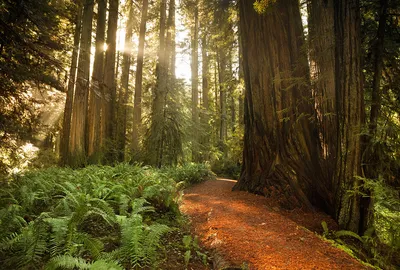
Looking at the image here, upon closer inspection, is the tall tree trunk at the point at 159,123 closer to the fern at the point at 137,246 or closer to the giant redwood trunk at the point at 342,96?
the giant redwood trunk at the point at 342,96

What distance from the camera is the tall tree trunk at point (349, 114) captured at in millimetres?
4460

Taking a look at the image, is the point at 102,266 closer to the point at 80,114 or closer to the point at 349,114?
the point at 349,114

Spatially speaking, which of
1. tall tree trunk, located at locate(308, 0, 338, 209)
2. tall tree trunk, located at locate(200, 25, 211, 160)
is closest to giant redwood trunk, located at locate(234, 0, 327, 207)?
tall tree trunk, located at locate(308, 0, 338, 209)

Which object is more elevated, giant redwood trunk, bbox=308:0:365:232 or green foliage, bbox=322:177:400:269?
giant redwood trunk, bbox=308:0:365:232

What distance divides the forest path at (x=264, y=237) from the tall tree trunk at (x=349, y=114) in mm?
603

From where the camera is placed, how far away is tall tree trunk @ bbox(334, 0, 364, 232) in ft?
14.6

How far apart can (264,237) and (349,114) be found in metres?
2.77

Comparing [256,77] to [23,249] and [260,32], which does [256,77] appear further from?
[23,249]

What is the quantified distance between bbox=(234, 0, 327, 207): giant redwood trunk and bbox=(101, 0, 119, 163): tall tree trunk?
22.8ft

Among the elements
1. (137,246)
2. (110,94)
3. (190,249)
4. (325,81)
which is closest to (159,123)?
(110,94)

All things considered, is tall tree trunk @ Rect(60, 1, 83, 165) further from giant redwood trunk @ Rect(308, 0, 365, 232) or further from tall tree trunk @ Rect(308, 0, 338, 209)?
giant redwood trunk @ Rect(308, 0, 365, 232)

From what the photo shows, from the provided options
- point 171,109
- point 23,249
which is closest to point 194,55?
point 171,109

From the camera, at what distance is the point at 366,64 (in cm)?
498

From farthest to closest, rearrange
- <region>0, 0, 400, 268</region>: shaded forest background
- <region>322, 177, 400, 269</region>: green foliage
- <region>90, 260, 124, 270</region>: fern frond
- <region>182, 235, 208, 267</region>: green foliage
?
<region>0, 0, 400, 268</region>: shaded forest background < <region>322, 177, 400, 269</region>: green foliage < <region>182, 235, 208, 267</region>: green foliage < <region>90, 260, 124, 270</region>: fern frond
